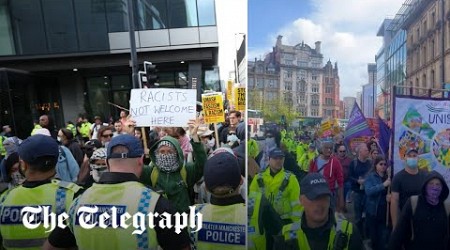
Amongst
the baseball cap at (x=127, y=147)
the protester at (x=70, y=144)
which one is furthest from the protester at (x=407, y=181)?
the protester at (x=70, y=144)

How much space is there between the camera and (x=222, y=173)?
7.80 ft

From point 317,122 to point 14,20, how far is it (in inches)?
910

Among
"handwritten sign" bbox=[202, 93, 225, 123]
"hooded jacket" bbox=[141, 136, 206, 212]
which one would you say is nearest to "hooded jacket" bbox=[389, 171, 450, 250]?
"hooded jacket" bbox=[141, 136, 206, 212]

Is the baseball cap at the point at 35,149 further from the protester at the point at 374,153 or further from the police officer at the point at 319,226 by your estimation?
the protester at the point at 374,153

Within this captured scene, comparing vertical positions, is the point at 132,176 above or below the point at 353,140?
below

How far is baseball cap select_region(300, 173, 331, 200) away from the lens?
183 cm

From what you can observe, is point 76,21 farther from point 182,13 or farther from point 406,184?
point 406,184

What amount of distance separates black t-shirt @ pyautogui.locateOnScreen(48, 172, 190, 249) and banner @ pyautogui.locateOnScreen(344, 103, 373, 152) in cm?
101

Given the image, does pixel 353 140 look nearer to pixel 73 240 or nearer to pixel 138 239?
pixel 138 239

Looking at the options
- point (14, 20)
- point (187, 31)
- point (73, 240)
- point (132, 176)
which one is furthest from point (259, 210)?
point (14, 20)

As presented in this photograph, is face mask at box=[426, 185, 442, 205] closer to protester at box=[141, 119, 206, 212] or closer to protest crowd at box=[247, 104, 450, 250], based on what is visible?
protest crowd at box=[247, 104, 450, 250]

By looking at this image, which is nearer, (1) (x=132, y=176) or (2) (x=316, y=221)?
(2) (x=316, y=221)

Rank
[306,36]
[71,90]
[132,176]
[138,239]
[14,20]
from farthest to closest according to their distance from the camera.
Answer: [71,90], [14,20], [132,176], [138,239], [306,36]

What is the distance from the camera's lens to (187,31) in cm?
2138
